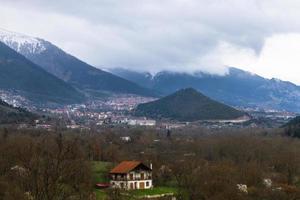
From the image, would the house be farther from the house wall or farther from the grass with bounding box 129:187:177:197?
the grass with bounding box 129:187:177:197

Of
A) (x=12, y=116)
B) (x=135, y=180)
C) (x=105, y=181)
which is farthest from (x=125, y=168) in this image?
(x=12, y=116)

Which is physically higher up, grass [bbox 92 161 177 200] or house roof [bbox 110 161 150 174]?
house roof [bbox 110 161 150 174]

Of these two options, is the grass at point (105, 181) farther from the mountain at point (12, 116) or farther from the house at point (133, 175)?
the mountain at point (12, 116)

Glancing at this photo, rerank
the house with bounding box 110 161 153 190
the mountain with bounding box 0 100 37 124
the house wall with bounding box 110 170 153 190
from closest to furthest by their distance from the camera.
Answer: the house wall with bounding box 110 170 153 190 → the house with bounding box 110 161 153 190 → the mountain with bounding box 0 100 37 124

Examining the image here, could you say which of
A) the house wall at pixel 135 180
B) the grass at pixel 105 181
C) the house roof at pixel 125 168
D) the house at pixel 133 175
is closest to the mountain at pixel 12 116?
the grass at pixel 105 181

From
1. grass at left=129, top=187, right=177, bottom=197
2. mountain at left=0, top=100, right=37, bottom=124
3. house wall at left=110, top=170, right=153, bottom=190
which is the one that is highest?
mountain at left=0, top=100, right=37, bottom=124

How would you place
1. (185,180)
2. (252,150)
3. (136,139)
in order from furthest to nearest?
(136,139) < (252,150) < (185,180)

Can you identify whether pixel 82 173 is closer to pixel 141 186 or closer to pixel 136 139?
pixel 141 186

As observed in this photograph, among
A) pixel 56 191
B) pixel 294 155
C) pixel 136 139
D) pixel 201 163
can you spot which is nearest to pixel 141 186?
pixel 201 163

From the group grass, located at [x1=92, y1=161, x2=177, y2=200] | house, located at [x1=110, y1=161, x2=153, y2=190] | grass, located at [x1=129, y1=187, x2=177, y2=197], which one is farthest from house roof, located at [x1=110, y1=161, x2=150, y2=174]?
grass, located at [x1=129, y1=187, x2=177, y2=197]
